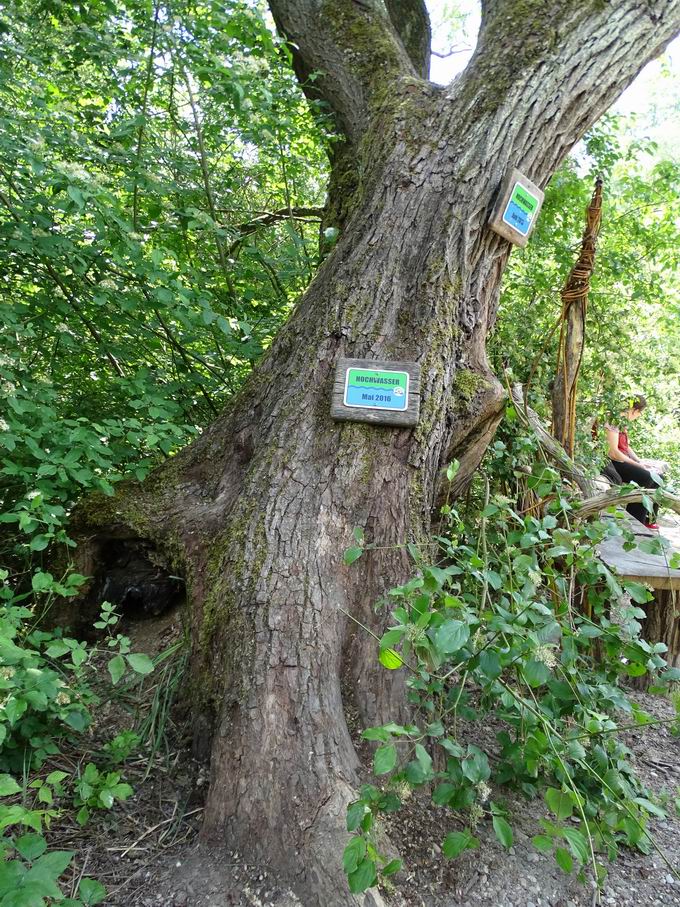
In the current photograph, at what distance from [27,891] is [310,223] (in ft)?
14.1

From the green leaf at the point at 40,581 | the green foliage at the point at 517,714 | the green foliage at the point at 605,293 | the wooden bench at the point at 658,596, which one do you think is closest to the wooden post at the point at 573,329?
the green foliage at the point at 605,293

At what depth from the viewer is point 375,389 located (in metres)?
2.24

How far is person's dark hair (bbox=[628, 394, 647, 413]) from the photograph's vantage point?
174 inches

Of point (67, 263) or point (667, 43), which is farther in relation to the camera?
point (667, 43)

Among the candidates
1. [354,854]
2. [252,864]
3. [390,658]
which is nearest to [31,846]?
[252,864]

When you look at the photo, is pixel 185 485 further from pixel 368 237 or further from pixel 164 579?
pixel 368 237

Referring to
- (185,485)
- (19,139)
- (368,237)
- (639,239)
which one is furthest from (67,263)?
(639,239)

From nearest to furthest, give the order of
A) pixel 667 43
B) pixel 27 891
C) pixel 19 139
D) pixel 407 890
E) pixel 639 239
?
1. pixel 27 891
2. pixel 407 890
3. pixel 19 139
4. pixel 667 43
5. pixel 639 239

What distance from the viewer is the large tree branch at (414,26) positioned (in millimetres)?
4625

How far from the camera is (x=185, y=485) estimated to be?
266 centimetres

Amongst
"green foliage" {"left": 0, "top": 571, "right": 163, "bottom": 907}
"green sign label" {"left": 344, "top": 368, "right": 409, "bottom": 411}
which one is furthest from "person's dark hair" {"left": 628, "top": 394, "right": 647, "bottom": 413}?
"green foliage" {"left": 0, "top": 571, "right": 163, "bottom": 907}

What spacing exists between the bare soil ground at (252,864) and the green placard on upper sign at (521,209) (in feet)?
7.18

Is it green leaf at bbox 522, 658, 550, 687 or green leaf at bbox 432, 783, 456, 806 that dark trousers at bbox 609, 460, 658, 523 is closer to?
green leaf at bbox 522, 658, 550, 687

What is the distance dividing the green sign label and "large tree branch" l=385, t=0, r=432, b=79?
3553mm
